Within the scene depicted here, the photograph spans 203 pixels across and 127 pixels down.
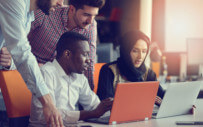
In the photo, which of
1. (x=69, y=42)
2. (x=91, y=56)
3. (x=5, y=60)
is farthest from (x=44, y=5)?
(x=91, y=56)

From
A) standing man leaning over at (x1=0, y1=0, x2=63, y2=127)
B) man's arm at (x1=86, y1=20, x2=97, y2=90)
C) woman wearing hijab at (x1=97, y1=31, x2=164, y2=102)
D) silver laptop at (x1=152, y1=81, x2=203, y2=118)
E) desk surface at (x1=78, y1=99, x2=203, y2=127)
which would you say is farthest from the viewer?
man's arm at (x1=86, y1=20, x2=97, y2=90)

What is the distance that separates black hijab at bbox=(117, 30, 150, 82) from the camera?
2443 mm

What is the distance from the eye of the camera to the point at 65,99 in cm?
198

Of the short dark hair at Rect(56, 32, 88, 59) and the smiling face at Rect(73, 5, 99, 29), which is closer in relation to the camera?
the short dark hair at Rect(56, 32, 88, 59)

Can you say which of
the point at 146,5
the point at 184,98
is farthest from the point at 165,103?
the point at 146,5

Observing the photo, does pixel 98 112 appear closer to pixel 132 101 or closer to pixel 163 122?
pixel 132 101

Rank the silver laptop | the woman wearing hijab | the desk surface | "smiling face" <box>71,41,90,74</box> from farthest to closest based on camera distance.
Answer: the woman wearing hijab < "smiling face" <box>71,41,90,74</box> < the silver laptop < the desk surface

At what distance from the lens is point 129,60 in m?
2.49

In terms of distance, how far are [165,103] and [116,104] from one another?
34 centimetres

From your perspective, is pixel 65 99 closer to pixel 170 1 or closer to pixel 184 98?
pixel 184 98

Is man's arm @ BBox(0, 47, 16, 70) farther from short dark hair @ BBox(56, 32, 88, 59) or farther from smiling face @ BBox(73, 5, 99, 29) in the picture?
smiling face @ BBox(73, 5, 99, 29)

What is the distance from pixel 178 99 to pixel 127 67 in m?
0.62

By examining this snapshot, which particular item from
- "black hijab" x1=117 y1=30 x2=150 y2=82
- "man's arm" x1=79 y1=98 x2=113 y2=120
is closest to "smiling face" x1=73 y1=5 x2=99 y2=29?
"black hijab" x1=117 y1=30 x2=150 y2=82

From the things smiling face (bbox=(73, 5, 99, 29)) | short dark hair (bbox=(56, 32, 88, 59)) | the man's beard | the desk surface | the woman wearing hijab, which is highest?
the man's beard
